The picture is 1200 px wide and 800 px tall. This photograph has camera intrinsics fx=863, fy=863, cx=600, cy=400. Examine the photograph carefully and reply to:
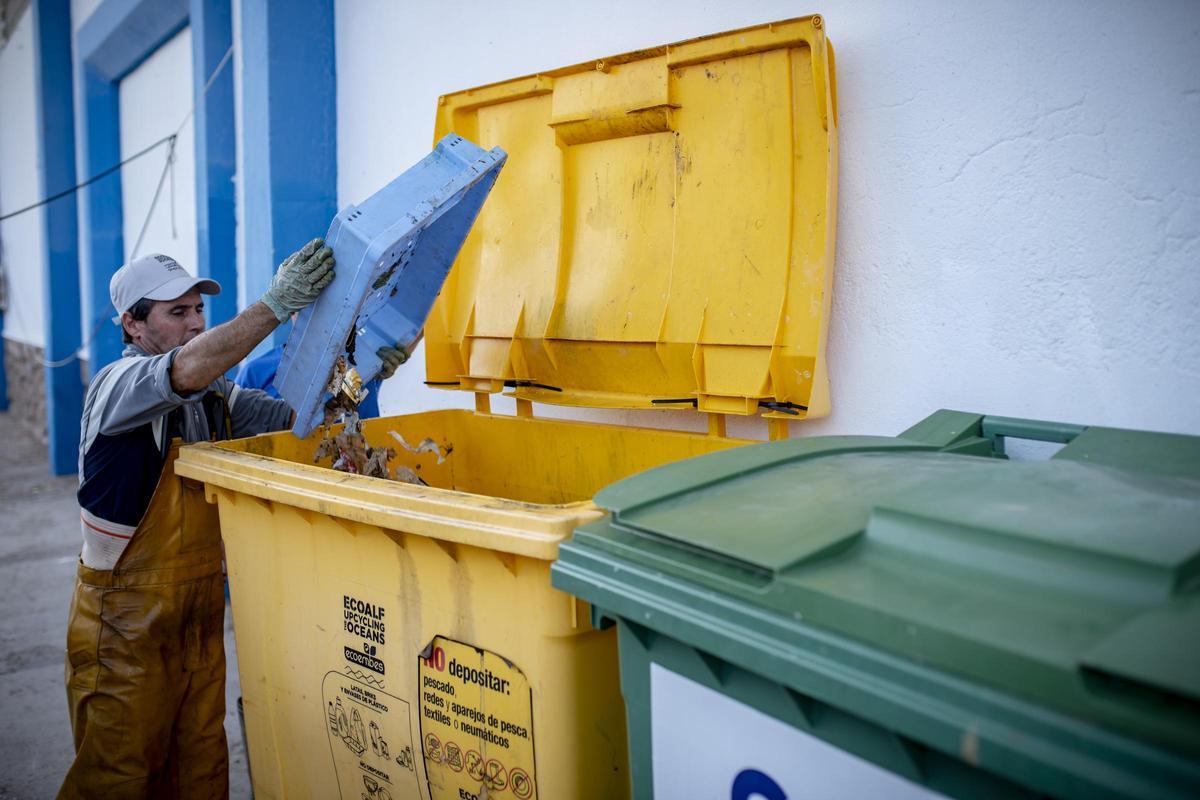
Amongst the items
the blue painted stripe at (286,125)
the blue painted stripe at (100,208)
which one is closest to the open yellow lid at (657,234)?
the blue painted stripe at (286,125)

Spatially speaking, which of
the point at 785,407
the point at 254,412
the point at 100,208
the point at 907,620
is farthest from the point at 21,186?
the point at 907,620

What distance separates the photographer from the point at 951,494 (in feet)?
3.94

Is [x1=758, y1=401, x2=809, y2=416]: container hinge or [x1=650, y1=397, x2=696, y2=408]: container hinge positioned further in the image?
[x1=650, y1=397, x2=696, y2=408]: container hinge

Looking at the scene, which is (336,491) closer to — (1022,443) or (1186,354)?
(1022,443)

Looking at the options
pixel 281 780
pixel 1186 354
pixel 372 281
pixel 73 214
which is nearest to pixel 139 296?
pixel 372 281

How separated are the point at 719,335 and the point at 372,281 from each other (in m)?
0.90

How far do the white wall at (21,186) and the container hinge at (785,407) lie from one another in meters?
8.51

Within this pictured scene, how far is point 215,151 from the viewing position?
15.7 ft

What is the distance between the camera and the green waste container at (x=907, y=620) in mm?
818

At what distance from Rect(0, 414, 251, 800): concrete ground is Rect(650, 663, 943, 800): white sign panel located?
2.15 m

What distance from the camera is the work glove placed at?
6.95ft

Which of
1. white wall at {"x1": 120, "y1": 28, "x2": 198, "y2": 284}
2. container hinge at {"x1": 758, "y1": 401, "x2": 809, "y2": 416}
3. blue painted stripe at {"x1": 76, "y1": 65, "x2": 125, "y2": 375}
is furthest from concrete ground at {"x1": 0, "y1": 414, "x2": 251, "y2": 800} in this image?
container hinge at {"x1": 758, "y1": 401, "x2": 809, "y2": 416}

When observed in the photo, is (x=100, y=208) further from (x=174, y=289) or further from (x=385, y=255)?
(x=385, y=255)

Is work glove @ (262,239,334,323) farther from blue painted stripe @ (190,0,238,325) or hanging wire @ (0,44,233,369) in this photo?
hanging wire @ (0,44,233,369)
